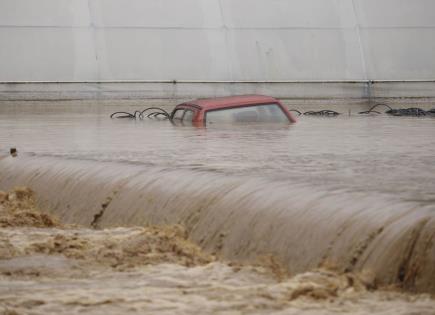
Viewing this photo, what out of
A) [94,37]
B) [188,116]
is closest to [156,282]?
[188,116]

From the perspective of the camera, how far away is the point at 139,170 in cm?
1074

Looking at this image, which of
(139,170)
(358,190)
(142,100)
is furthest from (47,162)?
(142,100)

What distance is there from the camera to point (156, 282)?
727 cm

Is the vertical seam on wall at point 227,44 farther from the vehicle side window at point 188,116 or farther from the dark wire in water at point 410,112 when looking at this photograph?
the vehicle side window at point 188,116

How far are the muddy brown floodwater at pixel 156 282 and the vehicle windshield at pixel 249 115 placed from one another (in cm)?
1301

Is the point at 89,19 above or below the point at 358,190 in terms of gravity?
above

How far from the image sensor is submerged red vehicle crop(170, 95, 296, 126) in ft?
73.6

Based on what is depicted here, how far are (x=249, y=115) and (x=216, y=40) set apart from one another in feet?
27.4

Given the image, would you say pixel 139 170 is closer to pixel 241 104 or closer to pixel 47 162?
pixel 47 162

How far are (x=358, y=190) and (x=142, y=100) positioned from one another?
2122cm

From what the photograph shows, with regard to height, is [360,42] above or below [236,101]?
above

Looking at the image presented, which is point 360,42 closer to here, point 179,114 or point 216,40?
point 216,40

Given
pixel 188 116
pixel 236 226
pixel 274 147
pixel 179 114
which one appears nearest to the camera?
pixel 236 226

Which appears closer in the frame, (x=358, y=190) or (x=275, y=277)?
(x=275, y=277)
